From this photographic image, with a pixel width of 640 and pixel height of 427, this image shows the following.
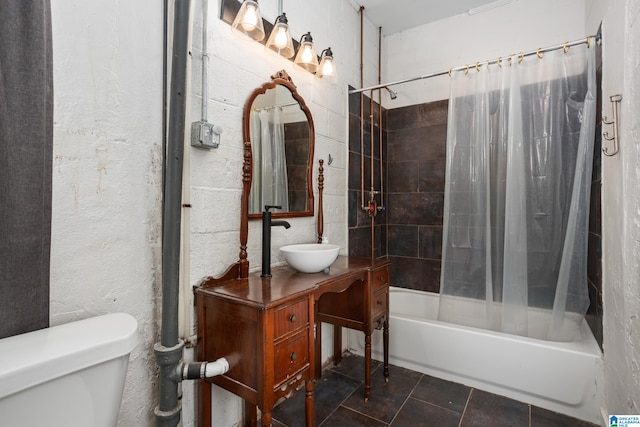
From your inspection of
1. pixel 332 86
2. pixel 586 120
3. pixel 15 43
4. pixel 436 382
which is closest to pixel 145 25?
pixel 15 43

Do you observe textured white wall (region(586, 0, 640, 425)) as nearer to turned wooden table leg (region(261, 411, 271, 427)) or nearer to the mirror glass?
turned wooden table leg (region(261, 411, 271, 427))

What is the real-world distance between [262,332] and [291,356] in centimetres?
20

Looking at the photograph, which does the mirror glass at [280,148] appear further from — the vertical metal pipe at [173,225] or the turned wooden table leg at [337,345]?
the turned wooden table leg at [337,345]

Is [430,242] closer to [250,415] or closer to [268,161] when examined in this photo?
[268,161]

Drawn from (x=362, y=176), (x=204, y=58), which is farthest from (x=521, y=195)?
(x=204, y=58)

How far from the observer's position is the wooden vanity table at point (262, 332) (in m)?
1.08

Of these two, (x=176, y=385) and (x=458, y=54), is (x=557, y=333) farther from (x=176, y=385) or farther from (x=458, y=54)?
(x=458, y=54)

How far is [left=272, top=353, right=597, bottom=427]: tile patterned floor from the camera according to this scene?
5.11ft

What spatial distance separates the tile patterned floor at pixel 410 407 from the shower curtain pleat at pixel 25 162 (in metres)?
1.27

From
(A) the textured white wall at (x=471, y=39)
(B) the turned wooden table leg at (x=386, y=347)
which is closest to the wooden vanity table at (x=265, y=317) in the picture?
(B) the turned wooden table leg at (x=386, y=347)

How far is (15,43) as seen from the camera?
2.65 ft

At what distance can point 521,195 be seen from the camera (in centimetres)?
188

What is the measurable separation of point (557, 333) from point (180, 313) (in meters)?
2.02

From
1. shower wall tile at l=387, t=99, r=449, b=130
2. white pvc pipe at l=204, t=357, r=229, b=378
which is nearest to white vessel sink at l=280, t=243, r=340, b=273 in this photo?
white pvc pipe at l=204, t=357, r=229, b=378
